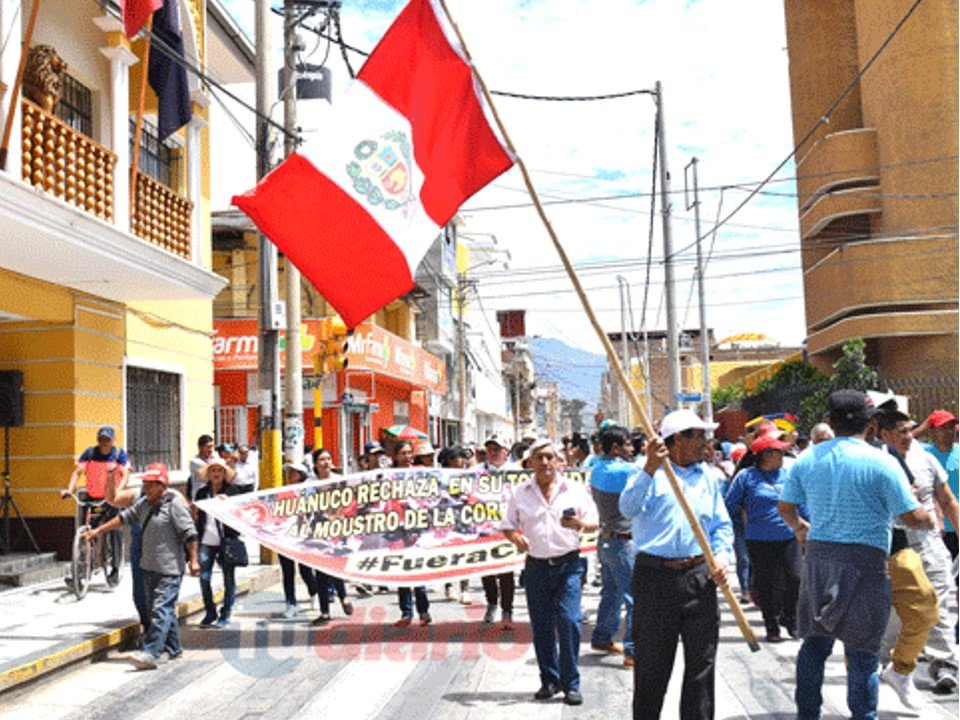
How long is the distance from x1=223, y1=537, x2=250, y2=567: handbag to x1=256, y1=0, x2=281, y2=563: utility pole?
13.9 feet

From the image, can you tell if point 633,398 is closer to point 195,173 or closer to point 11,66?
point 11,66

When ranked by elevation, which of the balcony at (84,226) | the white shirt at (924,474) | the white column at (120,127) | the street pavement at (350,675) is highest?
the white column at (120,127)

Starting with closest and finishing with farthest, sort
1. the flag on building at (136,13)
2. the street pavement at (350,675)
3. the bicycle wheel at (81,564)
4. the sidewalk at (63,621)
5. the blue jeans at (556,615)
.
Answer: the street pavement at (350,675) < the blue jeans at (556,615) < the sidewalk at (63,621) < the flag on building at (136,13) < the bicycle wheel at (81,564)

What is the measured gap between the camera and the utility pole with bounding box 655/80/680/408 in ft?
74.0

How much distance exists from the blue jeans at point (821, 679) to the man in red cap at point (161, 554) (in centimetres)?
535

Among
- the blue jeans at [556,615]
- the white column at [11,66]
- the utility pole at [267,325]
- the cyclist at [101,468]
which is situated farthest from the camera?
the utility pole at [267,325]

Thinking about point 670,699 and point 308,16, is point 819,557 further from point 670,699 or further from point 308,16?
point 308,16

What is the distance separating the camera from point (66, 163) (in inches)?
470

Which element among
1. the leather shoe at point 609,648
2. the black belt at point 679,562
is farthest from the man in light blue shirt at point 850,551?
the leather shoe at point 609,648

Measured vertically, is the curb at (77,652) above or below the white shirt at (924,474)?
below

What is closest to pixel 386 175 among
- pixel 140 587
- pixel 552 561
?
pixel 552 561

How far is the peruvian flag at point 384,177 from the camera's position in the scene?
6605 millimetres

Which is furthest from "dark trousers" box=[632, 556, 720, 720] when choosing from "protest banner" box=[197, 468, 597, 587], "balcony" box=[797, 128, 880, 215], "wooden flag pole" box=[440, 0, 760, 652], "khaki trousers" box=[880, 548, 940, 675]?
"balcony" box=[797, 128, 880, 215]

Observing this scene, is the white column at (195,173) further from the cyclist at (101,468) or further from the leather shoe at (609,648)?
the leather shoe at (609,648)
